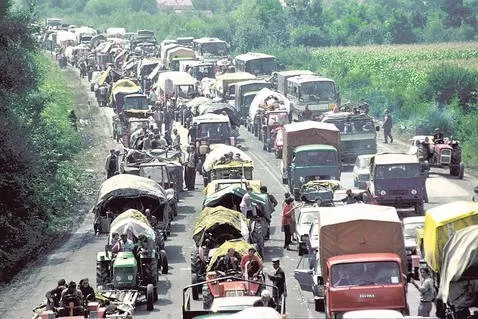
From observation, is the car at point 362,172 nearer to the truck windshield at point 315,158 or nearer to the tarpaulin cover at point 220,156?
the truck windshield at point 315,158

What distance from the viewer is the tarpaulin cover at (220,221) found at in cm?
3734

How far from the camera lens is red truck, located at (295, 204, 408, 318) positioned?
2967cm

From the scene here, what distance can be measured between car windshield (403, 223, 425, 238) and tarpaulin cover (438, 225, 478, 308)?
7.40 metres

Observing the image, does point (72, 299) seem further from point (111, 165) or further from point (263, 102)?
point (263, 102)

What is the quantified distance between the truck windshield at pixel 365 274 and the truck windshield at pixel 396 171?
54.7 feet

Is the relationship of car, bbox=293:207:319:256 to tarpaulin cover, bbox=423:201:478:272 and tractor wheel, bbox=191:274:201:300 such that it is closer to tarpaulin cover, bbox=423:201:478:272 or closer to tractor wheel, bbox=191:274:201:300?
tractor wheel, bbox=191:274:201:300

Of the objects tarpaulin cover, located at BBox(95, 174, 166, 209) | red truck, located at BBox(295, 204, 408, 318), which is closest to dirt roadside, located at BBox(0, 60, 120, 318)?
tarpaulin cover, located at BBox(95, 174, 166, 209)

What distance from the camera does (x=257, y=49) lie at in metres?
121

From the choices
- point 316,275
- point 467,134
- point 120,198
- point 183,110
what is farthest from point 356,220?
point 183,110

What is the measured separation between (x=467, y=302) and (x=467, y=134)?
3782 cm

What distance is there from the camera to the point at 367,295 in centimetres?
2962

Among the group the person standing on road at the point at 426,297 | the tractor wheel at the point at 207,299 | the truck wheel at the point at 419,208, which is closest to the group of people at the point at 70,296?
the tractor wheel at the point at 207,299

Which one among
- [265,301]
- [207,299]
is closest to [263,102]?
[207,299]

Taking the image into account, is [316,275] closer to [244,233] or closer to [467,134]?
[244,233]
